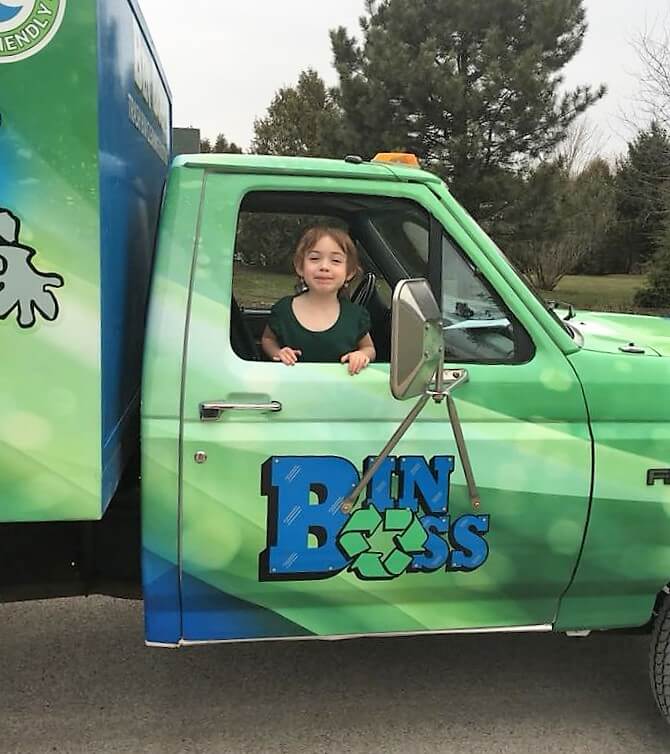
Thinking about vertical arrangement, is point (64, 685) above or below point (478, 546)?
below

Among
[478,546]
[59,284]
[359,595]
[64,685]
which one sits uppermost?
[59,284]

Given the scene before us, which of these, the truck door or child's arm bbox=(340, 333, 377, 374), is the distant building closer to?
the truck door

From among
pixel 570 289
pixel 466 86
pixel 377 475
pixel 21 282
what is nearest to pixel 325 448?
pixel 377 475

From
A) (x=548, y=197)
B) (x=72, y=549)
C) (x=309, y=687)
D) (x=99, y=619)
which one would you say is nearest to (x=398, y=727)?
(x=309, y=687)

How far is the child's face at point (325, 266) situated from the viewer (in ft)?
8.29

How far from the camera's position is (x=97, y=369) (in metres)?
2.06

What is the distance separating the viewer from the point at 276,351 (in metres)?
2.47

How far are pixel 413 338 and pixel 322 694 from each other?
5.62 feet

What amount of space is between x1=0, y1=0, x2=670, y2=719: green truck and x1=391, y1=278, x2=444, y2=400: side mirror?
0.17ft

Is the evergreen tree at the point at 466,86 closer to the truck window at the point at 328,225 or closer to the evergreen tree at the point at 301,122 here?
the evergreen tree at the point at 301,122

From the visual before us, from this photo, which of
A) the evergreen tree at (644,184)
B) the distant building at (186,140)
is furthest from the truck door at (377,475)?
the evergreen tree at (644,184)

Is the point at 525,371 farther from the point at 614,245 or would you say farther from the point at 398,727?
the point at 614,245

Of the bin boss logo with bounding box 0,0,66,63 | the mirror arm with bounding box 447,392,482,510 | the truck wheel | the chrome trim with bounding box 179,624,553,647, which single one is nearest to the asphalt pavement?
the truck wheel

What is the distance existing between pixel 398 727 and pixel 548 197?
60.2 feet
